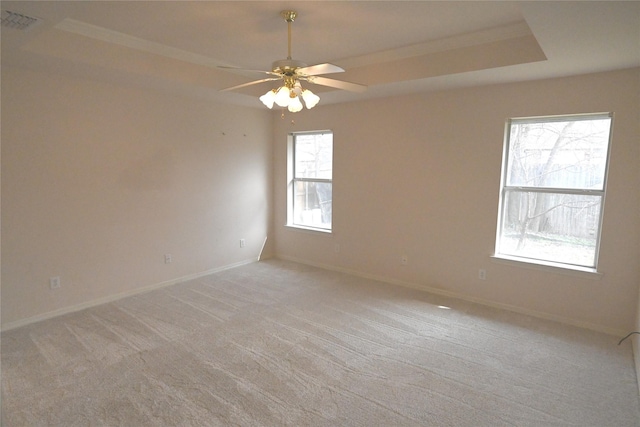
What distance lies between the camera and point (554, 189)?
3.46 meters

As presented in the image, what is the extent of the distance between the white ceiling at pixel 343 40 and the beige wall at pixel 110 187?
0.34 metres

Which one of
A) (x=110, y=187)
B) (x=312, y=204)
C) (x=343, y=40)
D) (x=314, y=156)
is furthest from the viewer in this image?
(x=312, y=204)

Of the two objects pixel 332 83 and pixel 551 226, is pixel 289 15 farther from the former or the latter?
pixel 551 226

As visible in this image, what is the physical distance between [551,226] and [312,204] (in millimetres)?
3114

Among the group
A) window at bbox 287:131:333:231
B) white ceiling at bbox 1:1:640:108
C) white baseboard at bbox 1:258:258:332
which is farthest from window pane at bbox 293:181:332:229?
white ceiling at bbox 1:1:640:108

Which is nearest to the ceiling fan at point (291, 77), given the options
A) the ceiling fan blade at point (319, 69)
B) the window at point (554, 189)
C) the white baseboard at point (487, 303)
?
the ceiling fan blade at point (319, 69)

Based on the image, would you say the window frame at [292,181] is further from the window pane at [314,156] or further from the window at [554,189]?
the window at [554,189]

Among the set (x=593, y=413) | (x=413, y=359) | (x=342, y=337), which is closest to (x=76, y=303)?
(x=342, y=337)

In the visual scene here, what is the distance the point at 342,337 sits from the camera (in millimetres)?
3121

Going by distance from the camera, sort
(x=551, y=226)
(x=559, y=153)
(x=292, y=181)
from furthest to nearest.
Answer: (x=292, y=181)
(x=551, y=226)
(x=559, y=153)

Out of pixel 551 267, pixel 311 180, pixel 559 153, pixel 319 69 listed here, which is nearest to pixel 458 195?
pixel 559 153

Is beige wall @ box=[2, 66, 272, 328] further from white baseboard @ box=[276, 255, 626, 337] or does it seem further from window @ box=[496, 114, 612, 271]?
window @ box=[496, 114, 612, 271]

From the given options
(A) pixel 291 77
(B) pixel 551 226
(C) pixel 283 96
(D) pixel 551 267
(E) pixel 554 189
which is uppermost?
(A) pixel 291 77

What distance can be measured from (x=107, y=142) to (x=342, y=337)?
3140 millimetres
